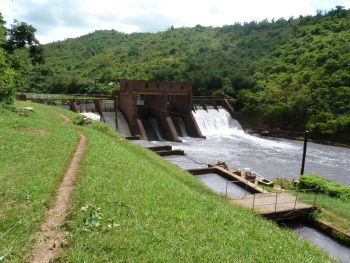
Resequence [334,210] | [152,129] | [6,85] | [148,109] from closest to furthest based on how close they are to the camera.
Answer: [334,210] < [6,85] < [152,129] < [148,109]

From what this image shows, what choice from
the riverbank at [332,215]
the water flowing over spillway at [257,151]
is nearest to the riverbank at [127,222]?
the riverbank at [332,215]

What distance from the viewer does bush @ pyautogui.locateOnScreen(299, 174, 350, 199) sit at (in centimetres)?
1731

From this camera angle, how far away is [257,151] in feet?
105

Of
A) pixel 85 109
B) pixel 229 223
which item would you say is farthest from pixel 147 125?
pixel 229 223

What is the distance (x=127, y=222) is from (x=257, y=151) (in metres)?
27.2

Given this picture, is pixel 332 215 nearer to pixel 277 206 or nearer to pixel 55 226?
pixel 277 206

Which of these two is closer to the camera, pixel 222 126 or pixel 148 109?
pixel 148 109

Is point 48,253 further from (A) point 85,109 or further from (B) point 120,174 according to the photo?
(A) point 85,109

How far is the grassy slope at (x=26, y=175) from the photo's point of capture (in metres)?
5.71

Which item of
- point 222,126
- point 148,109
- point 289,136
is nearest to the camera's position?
point 148,109

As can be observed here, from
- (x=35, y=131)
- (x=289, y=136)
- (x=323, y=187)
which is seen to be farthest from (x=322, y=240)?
(x=289, y=136)

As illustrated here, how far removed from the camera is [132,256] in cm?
521

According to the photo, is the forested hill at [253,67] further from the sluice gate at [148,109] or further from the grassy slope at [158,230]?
the grassy slope at [158,230]

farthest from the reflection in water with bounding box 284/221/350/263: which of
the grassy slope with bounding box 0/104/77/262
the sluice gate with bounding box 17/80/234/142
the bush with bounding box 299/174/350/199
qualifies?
the sluice gate with bounding box 17/80/234/142
